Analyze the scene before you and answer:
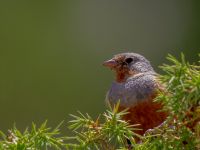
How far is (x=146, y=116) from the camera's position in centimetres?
549

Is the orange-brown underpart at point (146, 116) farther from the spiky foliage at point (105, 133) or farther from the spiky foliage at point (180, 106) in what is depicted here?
the spiky foliage at point (180, 106)

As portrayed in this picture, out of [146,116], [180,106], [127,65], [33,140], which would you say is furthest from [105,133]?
[127,65]

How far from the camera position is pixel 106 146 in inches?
142

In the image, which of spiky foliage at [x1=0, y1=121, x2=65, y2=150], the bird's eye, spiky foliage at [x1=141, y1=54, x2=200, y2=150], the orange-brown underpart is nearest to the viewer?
spiky foliage at [x1=141, y1=54, x2=200, y2=150]

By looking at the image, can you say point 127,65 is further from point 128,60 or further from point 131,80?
point 131,80

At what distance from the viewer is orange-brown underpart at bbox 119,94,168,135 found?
5461mm

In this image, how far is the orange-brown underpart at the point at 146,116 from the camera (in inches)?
215

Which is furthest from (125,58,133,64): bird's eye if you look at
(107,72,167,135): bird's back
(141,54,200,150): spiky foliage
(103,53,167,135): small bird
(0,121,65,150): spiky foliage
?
(141,54,200,150): spiky foliage

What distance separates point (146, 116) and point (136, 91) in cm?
31

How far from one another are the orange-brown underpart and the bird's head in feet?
1.98

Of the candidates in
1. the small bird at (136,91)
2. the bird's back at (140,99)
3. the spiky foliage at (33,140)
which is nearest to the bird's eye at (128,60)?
the small bird at (136,91)

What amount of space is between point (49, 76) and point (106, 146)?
9.66 m

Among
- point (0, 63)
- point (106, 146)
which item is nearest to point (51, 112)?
point (0, 63)

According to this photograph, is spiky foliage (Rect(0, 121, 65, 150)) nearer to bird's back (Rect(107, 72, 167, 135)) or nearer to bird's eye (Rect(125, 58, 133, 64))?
bird's back (Rect(107, 72, 167, 135))
